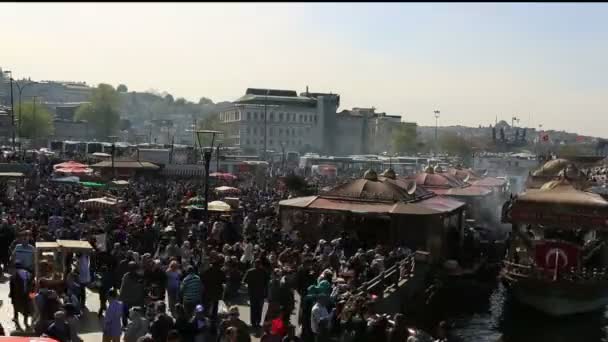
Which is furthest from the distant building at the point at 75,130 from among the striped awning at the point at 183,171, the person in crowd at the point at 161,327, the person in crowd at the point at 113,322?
the person in crowd at the point at 161,327

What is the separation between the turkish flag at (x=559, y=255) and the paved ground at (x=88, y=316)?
8880 millimetres

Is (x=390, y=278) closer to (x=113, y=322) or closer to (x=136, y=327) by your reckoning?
(x=113, y=322)

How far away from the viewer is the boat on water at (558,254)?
21.7 m

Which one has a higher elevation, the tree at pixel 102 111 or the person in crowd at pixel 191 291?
the tree at pixel 102 111

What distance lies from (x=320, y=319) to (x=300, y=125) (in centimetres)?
13611

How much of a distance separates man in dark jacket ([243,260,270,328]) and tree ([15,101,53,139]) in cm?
9516

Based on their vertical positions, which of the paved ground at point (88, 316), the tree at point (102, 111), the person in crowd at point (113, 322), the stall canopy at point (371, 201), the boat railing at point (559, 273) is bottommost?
the boat railing at point (559, 273)

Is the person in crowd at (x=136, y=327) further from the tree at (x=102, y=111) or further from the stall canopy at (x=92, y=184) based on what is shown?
the tree at (x=102, y=111)

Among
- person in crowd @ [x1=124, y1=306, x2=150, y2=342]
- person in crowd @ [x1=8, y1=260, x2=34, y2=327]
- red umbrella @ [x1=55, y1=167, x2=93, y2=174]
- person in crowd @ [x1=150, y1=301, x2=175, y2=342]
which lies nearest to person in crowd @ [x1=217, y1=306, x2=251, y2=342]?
person in crowd @ [x1=150, y1=301, x2=175, y2=342]

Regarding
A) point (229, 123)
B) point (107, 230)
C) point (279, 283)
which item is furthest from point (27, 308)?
point (229, 123)

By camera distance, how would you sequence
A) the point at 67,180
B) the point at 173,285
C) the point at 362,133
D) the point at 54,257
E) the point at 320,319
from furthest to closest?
the point at 362,133 → the point at 67,180 → the point at 54,257 → the point at 173,285 → the point at 320,319

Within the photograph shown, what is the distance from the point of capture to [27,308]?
1370cm

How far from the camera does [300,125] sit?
14750cm

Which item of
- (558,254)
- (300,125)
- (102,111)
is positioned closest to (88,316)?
(558,254)
